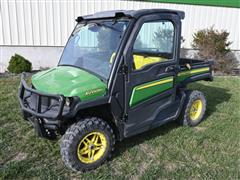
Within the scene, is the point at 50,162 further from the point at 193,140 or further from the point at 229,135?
the point at 229,135

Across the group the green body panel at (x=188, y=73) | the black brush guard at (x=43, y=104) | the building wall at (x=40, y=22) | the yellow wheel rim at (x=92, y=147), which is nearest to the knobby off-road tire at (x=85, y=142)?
the yellow wheel rim at (x=92, y=147)

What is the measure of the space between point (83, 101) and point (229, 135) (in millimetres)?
2598

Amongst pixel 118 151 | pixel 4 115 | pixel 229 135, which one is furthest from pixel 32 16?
pixel 229 135

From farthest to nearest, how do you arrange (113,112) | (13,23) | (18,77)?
1. (13,23)
2. (18,77)
3. (113,112)

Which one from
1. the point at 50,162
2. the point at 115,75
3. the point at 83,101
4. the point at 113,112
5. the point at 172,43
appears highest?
the point at 172,43

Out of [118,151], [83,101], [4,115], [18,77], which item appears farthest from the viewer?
[18,77]

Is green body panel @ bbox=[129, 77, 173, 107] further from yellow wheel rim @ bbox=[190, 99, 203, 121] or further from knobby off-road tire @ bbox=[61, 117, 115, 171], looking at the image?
yellow wheel rim @ bbox=[190, 99, 203, 121]

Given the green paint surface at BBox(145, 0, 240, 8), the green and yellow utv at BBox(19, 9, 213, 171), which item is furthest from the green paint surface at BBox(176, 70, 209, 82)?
the green paint surface at BBox(145, 0, 240, 8)

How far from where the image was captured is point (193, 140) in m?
3.65

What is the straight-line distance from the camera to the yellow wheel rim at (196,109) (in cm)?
426

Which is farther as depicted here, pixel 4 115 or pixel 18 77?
pixel 18 77

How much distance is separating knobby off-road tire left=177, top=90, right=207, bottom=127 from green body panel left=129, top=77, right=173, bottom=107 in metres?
0.71

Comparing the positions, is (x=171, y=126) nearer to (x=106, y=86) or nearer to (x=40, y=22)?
(x=106, y=86)

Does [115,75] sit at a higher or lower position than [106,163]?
higher
